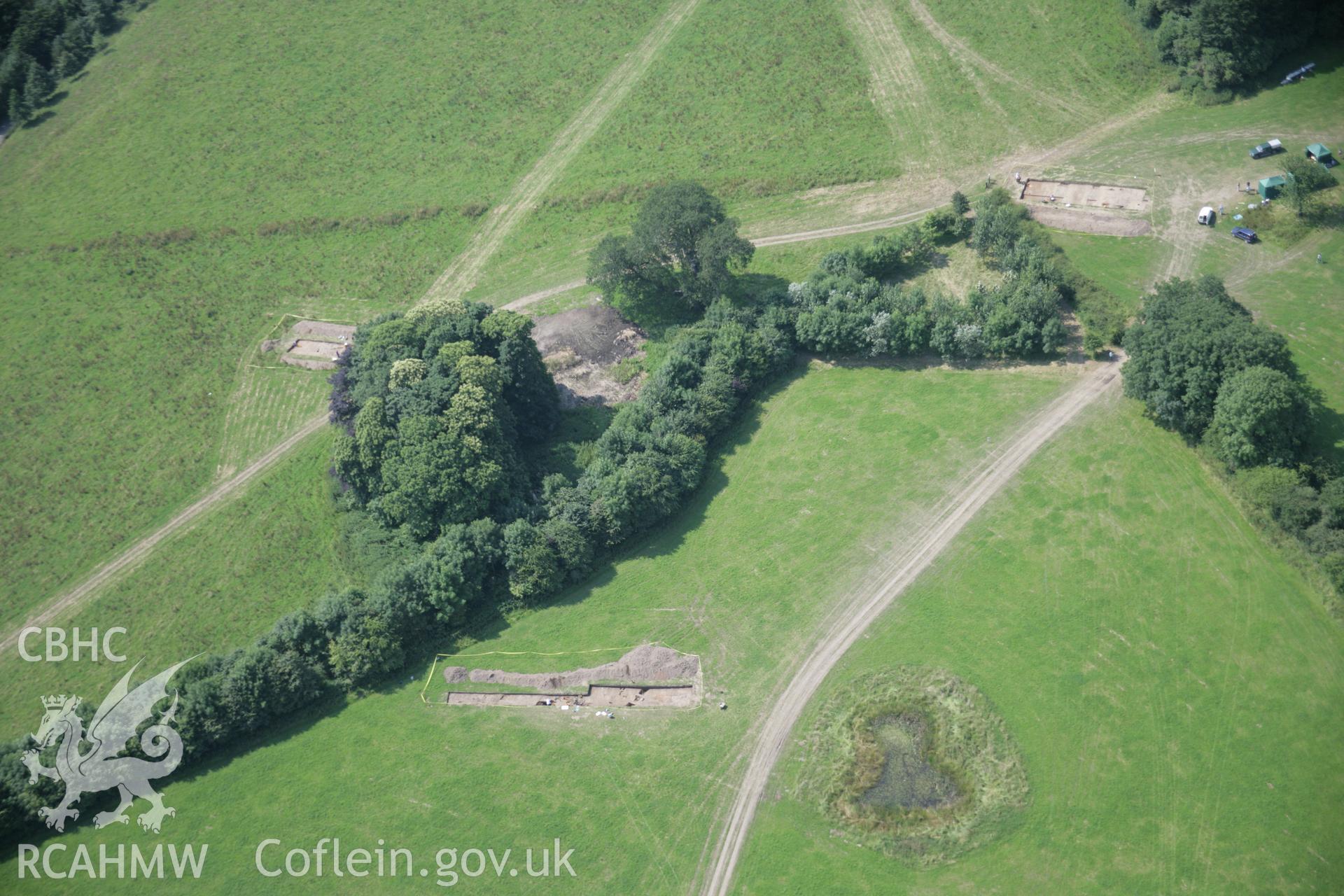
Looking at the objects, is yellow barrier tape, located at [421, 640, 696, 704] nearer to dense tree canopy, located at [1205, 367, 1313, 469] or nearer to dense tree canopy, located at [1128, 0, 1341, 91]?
dense tree canopy, located at [1205, 367, 1313, 469]

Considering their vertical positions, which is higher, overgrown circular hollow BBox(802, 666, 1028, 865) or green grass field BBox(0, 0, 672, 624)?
green grass field BBox(0, 0, 672, 624)

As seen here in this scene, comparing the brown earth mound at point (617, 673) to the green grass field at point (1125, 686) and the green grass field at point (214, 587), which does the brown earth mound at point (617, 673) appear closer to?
the green grass field at point (1125, 686)

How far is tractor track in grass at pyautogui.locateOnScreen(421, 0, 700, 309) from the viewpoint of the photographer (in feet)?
396

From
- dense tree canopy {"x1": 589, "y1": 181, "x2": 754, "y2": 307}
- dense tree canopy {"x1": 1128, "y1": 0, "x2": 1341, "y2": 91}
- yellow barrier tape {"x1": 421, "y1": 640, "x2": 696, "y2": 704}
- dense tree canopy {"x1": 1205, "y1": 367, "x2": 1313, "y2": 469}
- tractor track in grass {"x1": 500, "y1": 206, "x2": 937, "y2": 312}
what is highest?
dense tree canopy {"x1": 1128, "y1": 0, "x2": 1341, "y2": 91}

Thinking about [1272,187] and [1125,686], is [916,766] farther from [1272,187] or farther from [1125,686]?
[1272,187]

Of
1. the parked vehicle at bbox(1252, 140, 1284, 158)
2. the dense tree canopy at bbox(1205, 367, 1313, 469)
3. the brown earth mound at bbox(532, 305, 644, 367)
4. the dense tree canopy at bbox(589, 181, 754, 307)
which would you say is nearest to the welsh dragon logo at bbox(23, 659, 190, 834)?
the brown earth mound at bbox(532, 305, 644, 367)

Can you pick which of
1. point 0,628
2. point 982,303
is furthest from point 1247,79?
point 0,628

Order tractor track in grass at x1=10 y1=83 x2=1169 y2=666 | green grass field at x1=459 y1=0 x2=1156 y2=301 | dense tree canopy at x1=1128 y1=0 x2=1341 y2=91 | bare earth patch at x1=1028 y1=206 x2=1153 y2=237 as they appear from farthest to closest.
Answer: green grass field at x1=459 y1=0 x2=1156 y2=301, dense tree canopy at x1=1128 y1=0 x2=1341 y2=91, bare earth patch at x1=1028 y1=206 x2=1153 y2=237, tractor track in grass at x1=10 y1=83 x2=1169 y2=666

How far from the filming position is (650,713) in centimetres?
8094

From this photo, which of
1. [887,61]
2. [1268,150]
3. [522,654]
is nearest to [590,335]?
[522,654]

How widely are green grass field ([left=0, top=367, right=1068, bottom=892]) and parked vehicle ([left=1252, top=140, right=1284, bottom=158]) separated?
1639 inches

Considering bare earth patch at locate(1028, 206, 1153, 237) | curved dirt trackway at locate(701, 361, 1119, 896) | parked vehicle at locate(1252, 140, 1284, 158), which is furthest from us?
parked vehicle at locate(1252, 140, 1284, 158)

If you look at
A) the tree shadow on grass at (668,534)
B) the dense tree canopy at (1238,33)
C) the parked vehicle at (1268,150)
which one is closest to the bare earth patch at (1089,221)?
the parked vehicle at (1268,150)

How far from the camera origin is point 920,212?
117 meters
